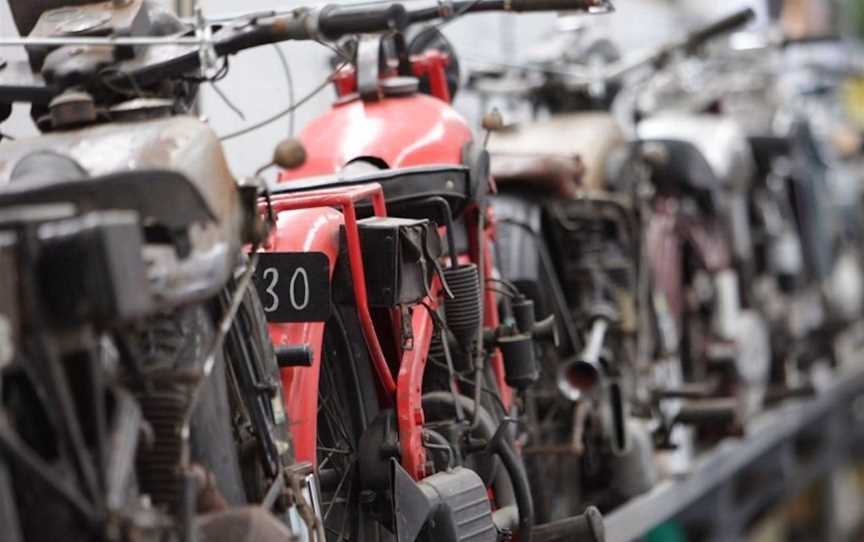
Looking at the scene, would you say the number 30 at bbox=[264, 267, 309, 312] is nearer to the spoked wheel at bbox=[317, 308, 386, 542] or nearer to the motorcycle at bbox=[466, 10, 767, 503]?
the spoked wheel at bbox=[317, 308, 386, 542]

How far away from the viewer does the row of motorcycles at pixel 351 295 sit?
1.83 meters

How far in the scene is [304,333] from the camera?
269cm

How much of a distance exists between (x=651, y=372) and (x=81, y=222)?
10.2 feet

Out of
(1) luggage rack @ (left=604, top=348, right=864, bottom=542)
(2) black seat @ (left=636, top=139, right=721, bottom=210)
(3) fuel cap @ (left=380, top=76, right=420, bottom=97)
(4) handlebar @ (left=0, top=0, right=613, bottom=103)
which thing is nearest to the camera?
(4) handlebar @ (left=0, top=0, right=613, bottom=103)

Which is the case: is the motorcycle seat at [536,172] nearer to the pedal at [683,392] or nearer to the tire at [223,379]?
the pedal at [683,392]

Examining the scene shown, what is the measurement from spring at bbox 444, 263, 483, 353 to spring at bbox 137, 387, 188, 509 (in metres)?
1.14

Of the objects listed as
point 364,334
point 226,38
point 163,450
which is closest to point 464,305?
point 364,334

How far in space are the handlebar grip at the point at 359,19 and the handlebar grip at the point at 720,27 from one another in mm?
2489

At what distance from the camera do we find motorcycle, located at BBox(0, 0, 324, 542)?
1764mm

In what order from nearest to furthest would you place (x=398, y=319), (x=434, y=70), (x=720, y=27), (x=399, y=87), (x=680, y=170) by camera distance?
(x=398, y=319), (x=399, y=87), (x=434, y=70), (x=720, y=27), (x=680, y=170)

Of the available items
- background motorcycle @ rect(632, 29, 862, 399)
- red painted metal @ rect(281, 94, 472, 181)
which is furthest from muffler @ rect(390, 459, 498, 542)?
background motorcycle @ rect(632, 29, 862, 399)

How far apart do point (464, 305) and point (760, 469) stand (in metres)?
3.68

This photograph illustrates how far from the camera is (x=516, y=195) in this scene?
13.4 ft

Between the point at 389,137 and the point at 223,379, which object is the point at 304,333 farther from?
the point at 389,137
